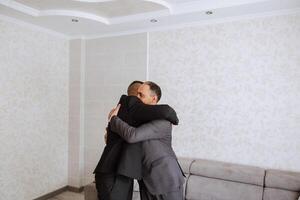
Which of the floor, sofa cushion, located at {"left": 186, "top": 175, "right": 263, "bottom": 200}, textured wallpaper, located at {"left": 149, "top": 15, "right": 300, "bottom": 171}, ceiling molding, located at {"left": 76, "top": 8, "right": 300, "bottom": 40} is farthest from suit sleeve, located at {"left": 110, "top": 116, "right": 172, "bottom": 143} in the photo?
the floor

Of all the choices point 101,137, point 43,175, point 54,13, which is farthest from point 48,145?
point 54,13

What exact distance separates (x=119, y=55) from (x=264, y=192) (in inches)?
95.8

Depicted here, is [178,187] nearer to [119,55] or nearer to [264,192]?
[264,192]

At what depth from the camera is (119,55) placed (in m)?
3.61

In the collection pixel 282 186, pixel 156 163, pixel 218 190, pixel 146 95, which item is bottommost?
pixel 218 190

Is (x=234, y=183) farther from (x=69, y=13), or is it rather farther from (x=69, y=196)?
(x=69, y=13)

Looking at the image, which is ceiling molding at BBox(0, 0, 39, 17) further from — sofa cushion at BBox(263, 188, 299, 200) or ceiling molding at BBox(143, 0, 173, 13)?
sofa cushion at BBox(263, 188, 299, 200)

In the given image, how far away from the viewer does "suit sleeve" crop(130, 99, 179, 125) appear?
61.2 inches

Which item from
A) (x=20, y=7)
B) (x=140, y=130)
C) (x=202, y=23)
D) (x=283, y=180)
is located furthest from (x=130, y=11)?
(x=283, y=180)

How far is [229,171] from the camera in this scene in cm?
260

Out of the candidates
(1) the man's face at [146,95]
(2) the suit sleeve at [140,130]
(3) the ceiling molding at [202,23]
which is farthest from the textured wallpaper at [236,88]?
(2) the suit sleeve at [140,130]

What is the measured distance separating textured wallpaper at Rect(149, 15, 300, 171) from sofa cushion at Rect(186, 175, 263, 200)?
385mm

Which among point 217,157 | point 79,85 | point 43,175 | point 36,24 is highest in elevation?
point 36,24

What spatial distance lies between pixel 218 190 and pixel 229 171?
0.22 metres
